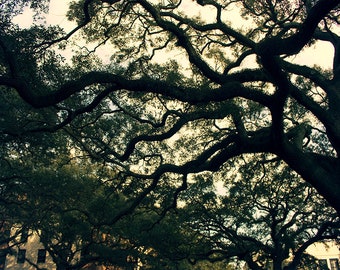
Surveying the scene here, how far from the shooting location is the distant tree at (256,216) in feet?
60.3

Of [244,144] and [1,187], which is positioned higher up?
[1,187]

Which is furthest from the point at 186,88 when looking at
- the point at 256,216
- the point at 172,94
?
the point at 256,216

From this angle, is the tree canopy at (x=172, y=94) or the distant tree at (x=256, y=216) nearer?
the tree canopy at (x=172, y=94)

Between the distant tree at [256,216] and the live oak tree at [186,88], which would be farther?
the distant tree at [256,216]

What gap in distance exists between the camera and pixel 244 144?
10234 mm

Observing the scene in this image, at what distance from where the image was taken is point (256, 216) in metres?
21.0

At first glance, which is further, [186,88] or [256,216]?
[256,216]

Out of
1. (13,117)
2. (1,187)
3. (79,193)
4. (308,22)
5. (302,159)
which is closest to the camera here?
(308,22)

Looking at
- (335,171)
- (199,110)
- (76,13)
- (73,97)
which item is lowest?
(335,171)

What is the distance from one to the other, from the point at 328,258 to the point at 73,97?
55.4m

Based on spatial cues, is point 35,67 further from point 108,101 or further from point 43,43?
point 108,101

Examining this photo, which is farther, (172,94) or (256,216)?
(256,216)

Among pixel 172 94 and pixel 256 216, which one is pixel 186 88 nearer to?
pixel 172 94

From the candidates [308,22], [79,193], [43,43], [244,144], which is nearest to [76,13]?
[43,43]
